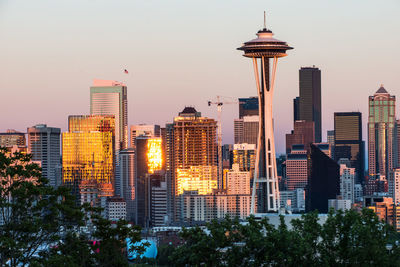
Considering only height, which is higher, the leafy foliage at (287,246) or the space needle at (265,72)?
the space needle at (265,72)

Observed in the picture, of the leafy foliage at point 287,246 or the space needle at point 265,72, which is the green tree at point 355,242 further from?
the space needle at point 265,72

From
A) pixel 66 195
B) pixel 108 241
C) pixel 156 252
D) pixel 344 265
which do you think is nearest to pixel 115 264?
pixel 108 241

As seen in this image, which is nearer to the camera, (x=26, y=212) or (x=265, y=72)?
(x=26, y=212)

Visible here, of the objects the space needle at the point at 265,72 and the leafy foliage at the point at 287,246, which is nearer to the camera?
the leafy foliage at the point at 287,246

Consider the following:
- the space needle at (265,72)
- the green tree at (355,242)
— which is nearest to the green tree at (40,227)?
the green tree at (355,242)

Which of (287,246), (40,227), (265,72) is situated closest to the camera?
(40,227)

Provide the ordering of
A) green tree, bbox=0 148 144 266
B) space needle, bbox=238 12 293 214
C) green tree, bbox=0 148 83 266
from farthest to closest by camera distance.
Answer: space needle, bbox=238 12 293 214, green tree, bbox=0 148 83 266, green tree, bbox=0 148 144 266

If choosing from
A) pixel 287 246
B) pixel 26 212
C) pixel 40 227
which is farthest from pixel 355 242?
pixel 26 212

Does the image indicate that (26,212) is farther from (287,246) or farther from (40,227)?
(287,246)

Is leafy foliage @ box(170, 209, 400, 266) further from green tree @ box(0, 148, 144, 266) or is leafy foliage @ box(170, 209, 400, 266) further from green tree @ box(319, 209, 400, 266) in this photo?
green tree @ box(0, 148, 144, 266)

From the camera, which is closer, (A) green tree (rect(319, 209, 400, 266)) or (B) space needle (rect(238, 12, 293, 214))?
(A) green tree (rect(319, 209, 400, 266))

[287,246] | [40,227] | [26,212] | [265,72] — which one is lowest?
[287,246]

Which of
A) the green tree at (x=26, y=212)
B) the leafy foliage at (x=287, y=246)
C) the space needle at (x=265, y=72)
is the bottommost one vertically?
the leafy foliage at (x=287, y=246)

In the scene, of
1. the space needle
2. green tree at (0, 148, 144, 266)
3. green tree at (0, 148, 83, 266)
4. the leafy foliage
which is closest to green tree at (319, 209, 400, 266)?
the leafy foliage
